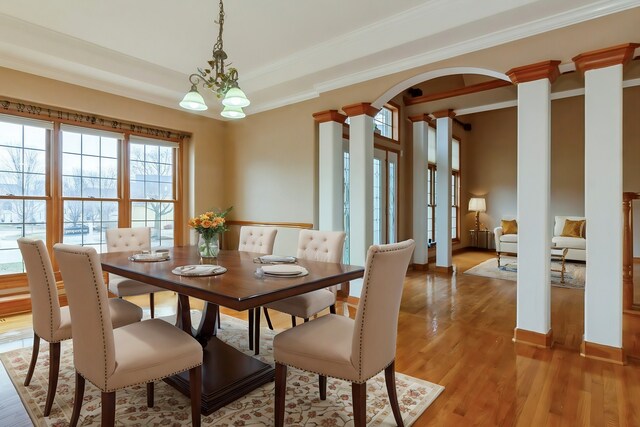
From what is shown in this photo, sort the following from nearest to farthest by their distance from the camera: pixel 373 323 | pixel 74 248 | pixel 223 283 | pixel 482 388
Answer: pixel 74 248
pixel 373 323
pixel 223 283
pixel 482 388

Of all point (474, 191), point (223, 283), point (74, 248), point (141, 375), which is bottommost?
point (141, 375)

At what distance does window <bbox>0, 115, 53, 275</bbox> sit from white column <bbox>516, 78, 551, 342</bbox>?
16.2 ft

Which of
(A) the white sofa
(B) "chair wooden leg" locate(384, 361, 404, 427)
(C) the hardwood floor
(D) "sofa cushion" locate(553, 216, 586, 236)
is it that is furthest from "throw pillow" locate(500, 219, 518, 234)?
(B) "chair wooden leg" locate(384, 361, 404, 427)

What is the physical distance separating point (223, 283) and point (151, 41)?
2996 mm

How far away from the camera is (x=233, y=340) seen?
3020 millimetres

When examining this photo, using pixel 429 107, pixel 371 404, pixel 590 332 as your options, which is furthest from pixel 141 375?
pixel 429 107

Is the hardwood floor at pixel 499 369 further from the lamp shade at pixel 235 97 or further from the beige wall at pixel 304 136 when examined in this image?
the lamp shade at pixel 235 97

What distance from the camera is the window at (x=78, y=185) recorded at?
3.79 m

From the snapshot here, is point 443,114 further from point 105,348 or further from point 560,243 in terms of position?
point 105,348

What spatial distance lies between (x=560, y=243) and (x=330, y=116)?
5.63m

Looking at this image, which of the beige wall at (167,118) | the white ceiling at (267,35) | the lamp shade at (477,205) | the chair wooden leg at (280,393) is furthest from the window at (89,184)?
the lamp shade at (477,205)

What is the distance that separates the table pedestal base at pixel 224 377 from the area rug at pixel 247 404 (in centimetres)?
4

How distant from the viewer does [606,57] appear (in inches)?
99.4

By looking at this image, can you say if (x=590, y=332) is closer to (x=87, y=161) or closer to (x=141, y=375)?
(x=141, y=375)
